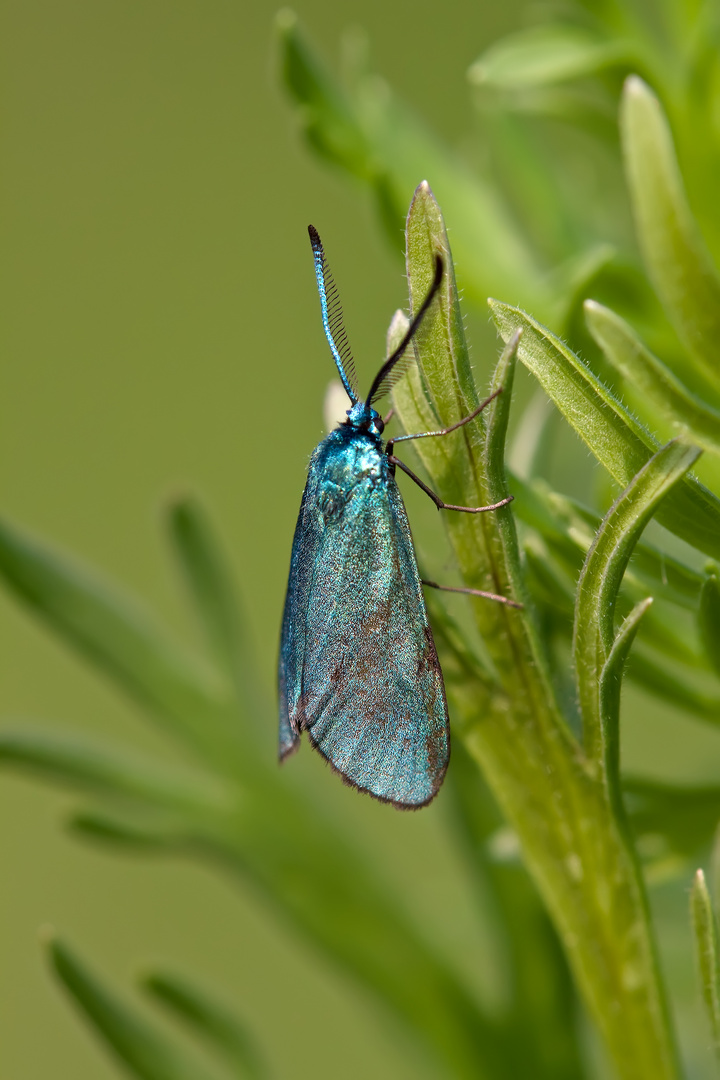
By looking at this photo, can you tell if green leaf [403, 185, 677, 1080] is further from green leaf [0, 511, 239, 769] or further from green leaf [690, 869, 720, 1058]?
green leaf [0, 511, 239, 769]

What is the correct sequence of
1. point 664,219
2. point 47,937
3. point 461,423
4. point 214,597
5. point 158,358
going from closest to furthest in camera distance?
point 664,219, point 461,423, point 47,937, point 214,597, point 158,358

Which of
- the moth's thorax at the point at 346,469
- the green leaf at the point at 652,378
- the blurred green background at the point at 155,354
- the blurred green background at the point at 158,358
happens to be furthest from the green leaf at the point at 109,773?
the blurred green background at the point at 155,354

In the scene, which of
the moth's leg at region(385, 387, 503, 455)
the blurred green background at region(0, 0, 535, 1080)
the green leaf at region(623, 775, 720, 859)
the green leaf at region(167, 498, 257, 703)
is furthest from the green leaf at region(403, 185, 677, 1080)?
the blurred green background at region(0, 0, 535, 1080)

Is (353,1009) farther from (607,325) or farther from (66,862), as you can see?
(607,325)

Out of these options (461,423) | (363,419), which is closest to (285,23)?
(363,419)

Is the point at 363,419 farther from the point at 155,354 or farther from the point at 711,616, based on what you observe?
the point at 155,354

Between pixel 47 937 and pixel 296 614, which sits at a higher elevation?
pixel 296 614

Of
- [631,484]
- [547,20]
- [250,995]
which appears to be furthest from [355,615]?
[250,995]
